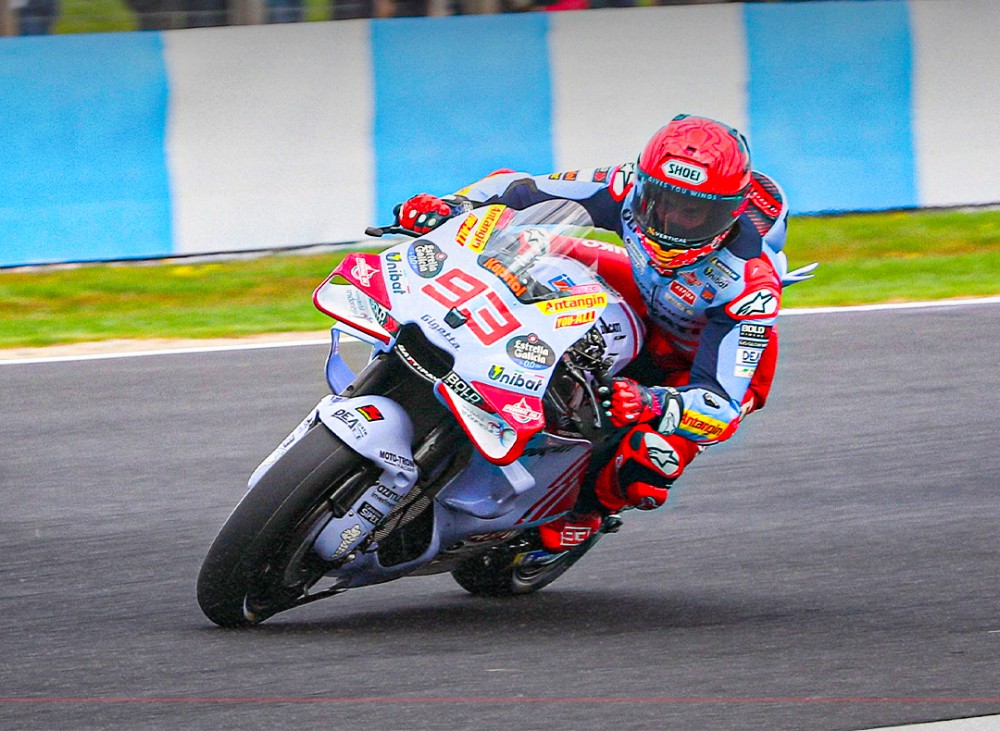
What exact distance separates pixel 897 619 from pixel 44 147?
6.95 m

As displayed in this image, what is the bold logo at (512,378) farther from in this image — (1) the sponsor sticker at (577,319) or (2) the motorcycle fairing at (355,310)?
(2) the motorcycle fairing at (355,310)

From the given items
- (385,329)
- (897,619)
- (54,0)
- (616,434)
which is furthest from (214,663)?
(54,0)

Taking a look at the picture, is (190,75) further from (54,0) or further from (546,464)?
(546,464)

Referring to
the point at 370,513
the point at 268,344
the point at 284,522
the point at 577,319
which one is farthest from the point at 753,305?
the point at 268,344

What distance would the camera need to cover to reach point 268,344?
8.84 metres

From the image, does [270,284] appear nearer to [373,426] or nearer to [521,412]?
[373,426]

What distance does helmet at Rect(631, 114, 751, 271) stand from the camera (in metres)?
4.32

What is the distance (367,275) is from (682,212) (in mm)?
907

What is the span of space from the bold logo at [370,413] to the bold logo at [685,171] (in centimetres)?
105

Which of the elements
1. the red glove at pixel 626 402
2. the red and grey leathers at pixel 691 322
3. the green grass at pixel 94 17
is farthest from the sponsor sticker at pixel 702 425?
the green grass at pixel 94 17

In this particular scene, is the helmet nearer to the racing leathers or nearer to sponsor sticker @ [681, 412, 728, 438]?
the racing leathers

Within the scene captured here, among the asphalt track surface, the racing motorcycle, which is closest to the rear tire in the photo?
the racing motorcycle

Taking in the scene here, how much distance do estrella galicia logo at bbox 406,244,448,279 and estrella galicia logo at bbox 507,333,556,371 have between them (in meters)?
0.31

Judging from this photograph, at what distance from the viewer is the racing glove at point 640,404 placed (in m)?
4.20
